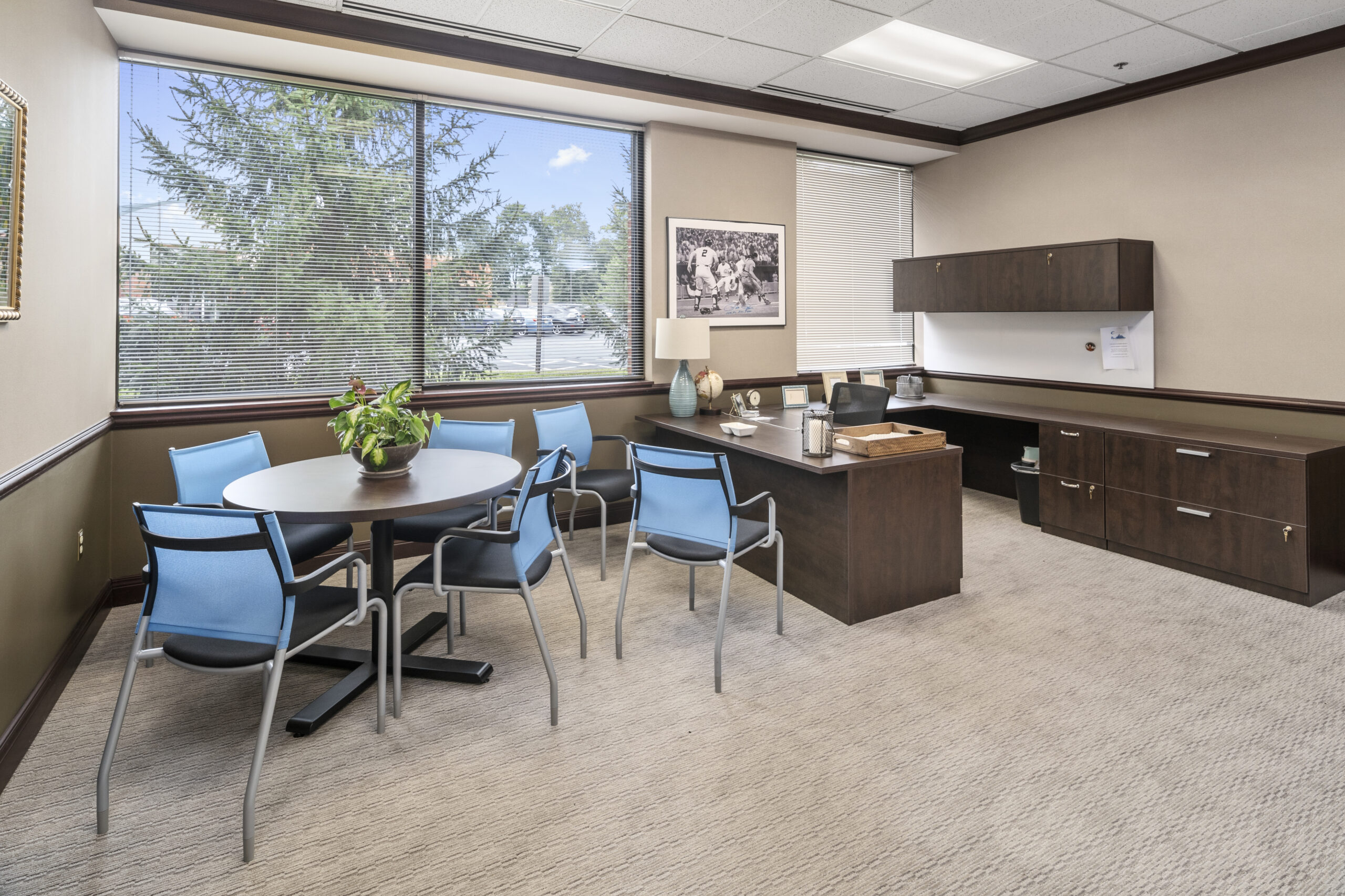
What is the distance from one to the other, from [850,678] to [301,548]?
194 centimetres

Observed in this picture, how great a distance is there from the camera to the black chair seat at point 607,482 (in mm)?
3434

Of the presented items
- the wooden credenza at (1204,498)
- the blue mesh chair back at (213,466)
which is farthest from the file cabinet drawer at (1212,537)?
the blue mesh chair back at (213,466)

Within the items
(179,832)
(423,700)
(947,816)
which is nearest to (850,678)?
(947,816)

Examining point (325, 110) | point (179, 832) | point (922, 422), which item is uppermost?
point (325, 110)

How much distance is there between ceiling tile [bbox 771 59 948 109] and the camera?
3789mm

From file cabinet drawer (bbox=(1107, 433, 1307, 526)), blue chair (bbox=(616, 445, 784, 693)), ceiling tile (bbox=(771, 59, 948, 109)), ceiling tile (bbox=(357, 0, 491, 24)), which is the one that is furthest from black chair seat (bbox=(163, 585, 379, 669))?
file cabinet drawer (bbox=(1107, 433, 1307, 526))

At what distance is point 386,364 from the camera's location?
372 cm

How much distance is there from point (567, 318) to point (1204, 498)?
330 centimetres

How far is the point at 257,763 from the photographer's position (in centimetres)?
162

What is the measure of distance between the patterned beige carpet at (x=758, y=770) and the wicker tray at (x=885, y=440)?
0.68 meters

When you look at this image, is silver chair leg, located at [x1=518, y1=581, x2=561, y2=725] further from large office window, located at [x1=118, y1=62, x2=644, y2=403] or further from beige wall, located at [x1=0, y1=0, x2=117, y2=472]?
large office window, located at [x1=118, y1=62, x2=644, y2=403]

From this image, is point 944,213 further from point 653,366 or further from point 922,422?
point 653,366

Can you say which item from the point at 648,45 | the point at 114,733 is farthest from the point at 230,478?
the point at 648,45

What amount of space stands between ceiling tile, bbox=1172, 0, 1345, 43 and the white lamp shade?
257cm
